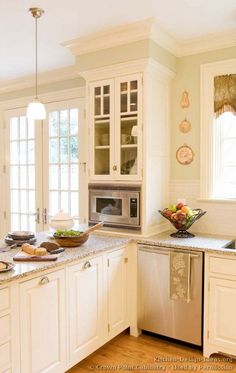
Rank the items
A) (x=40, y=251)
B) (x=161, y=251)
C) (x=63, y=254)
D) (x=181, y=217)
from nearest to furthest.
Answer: (x=40, y=251) < (x=63, y=254) < (x=161, y=251) < (x=181, y=217)

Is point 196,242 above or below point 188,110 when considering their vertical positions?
below

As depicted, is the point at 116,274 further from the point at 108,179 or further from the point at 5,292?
the point at 5,292

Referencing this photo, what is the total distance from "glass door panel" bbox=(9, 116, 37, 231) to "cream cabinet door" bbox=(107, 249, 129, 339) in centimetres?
189

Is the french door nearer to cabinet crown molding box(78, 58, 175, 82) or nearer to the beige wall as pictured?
cabinet crown molding box(78, 58, 175, 82)

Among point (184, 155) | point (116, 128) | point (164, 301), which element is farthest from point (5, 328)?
point (184, 155)

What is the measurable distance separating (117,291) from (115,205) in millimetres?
775

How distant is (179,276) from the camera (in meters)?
2.73

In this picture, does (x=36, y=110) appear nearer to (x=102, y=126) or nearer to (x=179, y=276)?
(x=102, y=126)

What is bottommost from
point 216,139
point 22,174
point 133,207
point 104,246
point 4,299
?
point 4,299

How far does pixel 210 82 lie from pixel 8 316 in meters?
2.56

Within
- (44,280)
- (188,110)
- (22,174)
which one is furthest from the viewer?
(22,174)

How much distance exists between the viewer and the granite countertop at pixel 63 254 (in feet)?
6.45

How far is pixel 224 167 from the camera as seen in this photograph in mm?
→ 3256

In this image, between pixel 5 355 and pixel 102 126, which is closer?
pixel 5 355
